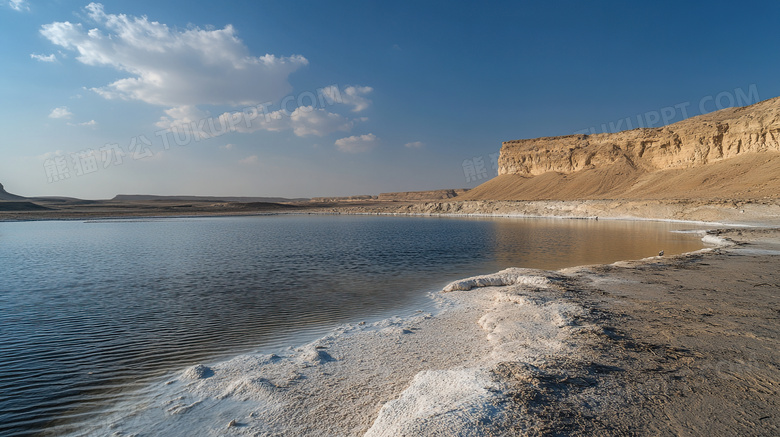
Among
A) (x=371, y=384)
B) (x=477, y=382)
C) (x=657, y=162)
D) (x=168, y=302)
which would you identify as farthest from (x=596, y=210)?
(x=371, y=384)

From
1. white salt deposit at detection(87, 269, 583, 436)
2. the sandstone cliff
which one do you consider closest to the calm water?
white salt deposit at detection(87, 269, 583, 436)

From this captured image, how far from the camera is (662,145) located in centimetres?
6812

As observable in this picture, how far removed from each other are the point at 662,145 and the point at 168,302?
3250 inches

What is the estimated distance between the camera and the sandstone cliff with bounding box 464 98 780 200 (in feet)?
163

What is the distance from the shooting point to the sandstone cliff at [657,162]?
163ft

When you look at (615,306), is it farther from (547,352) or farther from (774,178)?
(774,178)

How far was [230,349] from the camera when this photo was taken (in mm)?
5934

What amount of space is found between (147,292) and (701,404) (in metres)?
11.5

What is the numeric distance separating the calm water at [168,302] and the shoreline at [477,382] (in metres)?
1.01

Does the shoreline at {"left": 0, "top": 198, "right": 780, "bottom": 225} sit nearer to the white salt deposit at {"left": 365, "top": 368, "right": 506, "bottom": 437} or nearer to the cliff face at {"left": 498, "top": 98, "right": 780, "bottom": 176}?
the cliff face at {"left": 498, "top": 98, "right": 780, "bottom": 176}

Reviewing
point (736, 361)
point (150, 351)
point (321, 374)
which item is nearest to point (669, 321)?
Answer: point (736, 361)

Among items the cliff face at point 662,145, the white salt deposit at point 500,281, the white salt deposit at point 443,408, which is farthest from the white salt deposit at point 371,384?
the cliff face at point 662,145

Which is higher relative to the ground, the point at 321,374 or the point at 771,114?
the point at 771,114

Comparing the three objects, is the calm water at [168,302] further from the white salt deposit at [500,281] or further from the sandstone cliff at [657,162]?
the sandstone cliff at [657,162]
